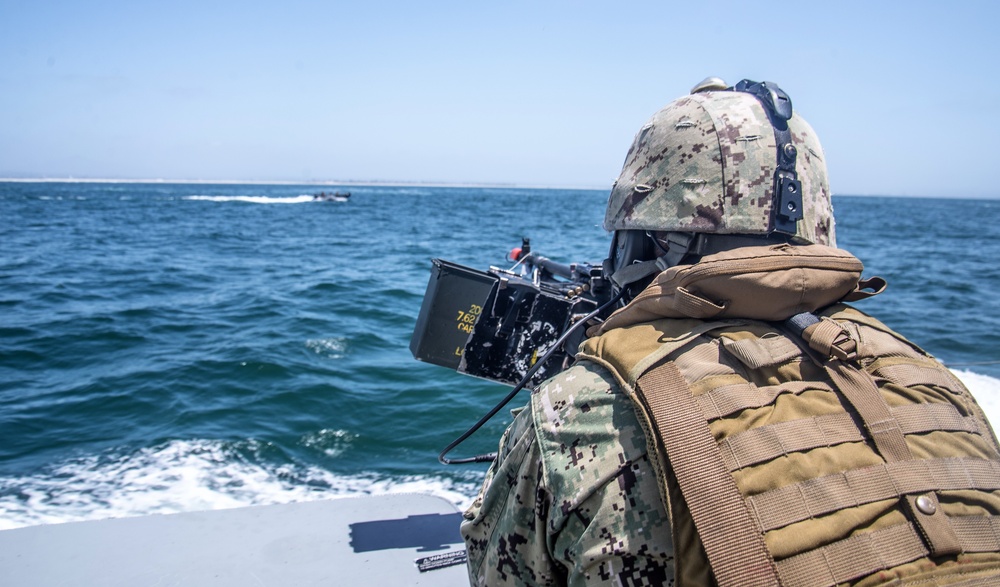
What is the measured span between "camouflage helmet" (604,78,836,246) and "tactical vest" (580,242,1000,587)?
0.33 metres

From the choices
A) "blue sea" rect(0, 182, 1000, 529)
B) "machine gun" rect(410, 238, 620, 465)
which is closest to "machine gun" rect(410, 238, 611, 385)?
"machine gun" rect(410, 238, 620, 465)

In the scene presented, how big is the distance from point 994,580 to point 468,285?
2432 mm

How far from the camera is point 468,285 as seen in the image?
3.32 metres

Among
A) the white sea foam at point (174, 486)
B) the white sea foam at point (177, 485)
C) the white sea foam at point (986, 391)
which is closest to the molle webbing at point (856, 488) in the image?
the white sea foam at point (177, 485)

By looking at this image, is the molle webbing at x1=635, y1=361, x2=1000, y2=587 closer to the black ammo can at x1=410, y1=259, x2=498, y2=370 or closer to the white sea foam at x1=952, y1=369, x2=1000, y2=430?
the black ammo can at x1=410, y1=259, x2=498, y2=370

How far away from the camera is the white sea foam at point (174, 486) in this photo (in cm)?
480

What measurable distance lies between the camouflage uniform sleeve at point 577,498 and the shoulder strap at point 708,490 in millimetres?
96

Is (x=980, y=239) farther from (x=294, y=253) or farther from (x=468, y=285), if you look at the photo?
(x=468, y=285)

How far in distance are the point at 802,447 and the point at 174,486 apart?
510cm

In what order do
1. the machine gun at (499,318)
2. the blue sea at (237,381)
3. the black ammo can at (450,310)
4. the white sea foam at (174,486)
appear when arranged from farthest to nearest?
the blue sea at (237,381) < the white sea foam at (174,486) < the black ammo can at (450,310) < the machine gun at (499,318)

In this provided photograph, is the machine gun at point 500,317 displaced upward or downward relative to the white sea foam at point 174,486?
upward

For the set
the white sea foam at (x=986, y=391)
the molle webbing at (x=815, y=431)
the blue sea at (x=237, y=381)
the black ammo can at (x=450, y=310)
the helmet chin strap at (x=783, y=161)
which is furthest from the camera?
the white sea foam at (x=986, y=391)

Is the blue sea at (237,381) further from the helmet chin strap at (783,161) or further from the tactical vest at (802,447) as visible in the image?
the tactical vest at (802,447)

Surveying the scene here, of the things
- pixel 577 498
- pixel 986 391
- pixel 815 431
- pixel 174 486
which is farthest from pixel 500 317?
pixel 986 391
